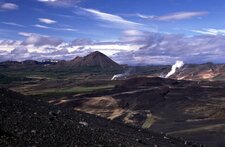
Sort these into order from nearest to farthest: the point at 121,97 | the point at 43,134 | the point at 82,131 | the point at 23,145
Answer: the point at 23,145 < the point at 43,134 < the point at 82,131 < the point at 121,97

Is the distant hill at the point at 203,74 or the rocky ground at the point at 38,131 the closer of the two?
the rocky ground at the point at 38,131

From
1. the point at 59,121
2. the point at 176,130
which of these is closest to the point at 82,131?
the point at 59,121

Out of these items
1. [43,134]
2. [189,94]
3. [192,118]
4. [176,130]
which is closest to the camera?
[43,134]

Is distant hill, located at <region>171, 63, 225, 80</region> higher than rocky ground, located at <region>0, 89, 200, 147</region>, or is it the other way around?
rocky ground, located at <region>0, 89, 200, 147</region>

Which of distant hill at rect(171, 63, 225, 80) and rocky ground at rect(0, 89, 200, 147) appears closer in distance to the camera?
rocky ground at rect(0, 89, 200, 147)

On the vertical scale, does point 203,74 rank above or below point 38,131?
below

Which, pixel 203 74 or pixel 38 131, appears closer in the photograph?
pixel 38 131

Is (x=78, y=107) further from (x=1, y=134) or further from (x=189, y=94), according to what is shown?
(x=1, y=134)

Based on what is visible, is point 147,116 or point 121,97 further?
point 121,97

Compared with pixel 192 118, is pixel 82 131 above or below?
above

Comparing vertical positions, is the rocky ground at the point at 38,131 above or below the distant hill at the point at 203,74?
above
